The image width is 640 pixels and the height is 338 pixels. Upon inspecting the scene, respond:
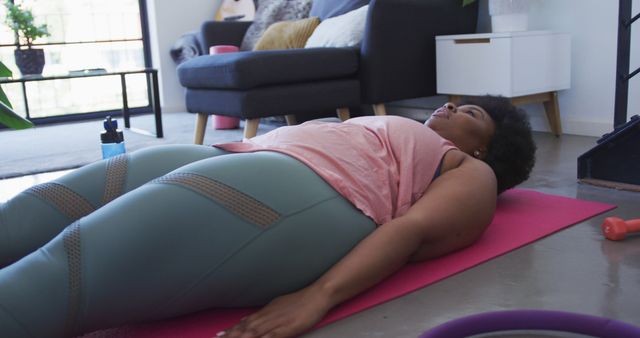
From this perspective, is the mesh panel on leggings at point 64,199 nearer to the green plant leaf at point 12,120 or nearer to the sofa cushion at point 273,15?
the green plant leaf at point 12,120

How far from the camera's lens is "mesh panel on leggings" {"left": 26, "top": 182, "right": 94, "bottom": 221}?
1.27m

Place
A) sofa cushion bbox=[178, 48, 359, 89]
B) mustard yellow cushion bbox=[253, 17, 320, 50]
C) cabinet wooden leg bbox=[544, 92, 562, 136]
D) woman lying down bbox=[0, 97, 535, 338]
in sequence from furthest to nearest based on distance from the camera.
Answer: mustard yellow cushion bbox=[253, 17, 320, 50] < cabinet wooden leg bbox=[544, 92, 562, 136] < sofa cushion bbox=[178, 48, 359, 89] < woman lying down bbox=[0, 97, 535, 338]

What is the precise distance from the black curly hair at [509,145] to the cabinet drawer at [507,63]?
53.8 inches

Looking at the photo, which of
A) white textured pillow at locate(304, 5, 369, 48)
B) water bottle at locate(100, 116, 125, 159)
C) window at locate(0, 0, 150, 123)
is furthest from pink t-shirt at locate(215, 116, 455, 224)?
window at locate(0, 0, 150, 123)

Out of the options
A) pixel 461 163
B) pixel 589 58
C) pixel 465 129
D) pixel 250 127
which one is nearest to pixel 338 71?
pixel 250 127

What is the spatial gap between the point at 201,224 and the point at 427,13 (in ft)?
8.06

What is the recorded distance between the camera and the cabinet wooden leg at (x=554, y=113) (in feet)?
10.4

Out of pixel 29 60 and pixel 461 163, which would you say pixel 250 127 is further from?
pixel 29 60

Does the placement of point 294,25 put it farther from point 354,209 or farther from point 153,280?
point 153,280

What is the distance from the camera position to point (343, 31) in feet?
10.7

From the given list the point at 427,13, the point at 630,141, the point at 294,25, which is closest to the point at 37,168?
the point at 294,25

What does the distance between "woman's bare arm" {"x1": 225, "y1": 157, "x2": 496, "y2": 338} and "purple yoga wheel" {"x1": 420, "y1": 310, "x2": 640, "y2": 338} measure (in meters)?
0.19

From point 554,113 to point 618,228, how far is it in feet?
5.73

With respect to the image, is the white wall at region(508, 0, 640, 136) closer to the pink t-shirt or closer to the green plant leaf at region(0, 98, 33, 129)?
the pink t-shirt
